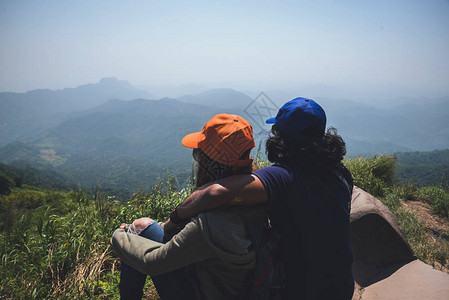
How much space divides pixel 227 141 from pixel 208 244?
491 millimetres

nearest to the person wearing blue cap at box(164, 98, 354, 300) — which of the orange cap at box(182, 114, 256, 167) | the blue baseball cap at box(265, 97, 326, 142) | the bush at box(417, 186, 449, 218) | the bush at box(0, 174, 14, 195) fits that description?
the blue baseball cap at box(265, 97, 326, 142)

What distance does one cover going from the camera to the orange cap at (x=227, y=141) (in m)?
1.32

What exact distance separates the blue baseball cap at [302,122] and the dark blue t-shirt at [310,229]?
21 cm

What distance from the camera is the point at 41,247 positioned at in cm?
264

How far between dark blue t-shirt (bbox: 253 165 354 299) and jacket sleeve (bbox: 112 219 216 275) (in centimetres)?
38

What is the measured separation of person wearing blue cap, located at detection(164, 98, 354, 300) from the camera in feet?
4.00

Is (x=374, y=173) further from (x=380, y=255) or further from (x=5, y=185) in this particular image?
(x=5, y=185)

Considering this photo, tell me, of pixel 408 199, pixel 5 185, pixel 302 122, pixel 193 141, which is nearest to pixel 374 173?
pixel 408 199

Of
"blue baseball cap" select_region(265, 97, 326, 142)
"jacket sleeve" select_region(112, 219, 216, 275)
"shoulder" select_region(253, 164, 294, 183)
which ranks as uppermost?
"blue baseball cap" select_region(265, 97, 326, 142)

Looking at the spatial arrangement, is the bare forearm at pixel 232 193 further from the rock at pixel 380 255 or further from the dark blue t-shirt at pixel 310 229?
the rock at pixel 380 255

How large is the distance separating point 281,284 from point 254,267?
195 mm

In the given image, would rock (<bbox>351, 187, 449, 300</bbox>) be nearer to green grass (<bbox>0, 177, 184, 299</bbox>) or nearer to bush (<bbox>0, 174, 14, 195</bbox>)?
green grass (<bbox>0, 177, 184, 299</bbox>)

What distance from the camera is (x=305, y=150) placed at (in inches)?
54.8

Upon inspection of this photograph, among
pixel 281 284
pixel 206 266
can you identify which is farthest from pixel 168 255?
pixel 281 284
